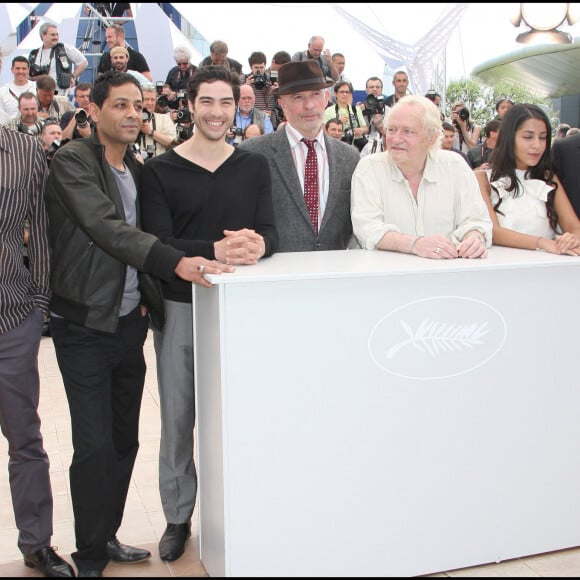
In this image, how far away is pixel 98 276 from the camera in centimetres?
266

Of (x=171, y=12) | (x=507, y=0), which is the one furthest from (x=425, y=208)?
(x=171, y=12)

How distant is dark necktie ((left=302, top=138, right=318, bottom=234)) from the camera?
10.8 ft

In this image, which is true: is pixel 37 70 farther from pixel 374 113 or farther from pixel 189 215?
pixel 189 215

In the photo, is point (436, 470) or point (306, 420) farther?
point (436, 470)

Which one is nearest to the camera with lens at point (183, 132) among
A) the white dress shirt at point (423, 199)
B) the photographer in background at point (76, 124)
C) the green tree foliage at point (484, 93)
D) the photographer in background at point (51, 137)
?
the photographer in background at point (76, 124)

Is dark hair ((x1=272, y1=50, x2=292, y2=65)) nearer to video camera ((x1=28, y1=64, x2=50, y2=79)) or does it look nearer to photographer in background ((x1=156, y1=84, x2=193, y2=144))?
photographer in background ((x1=156, y1=84, x2=193, y2=144))

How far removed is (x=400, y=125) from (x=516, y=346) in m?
0.93

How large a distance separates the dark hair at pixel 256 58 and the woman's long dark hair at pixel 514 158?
21.7 ft

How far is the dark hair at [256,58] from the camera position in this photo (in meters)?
9.56

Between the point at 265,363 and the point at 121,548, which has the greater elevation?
the point at 265,363

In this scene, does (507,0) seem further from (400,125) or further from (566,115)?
(566,115)

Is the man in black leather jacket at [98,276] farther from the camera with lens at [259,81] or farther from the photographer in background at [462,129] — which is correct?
the photographer in background at [462,129]

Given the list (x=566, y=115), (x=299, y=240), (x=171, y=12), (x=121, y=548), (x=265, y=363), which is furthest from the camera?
(x=566, y=115)

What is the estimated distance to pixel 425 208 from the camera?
3096mm
